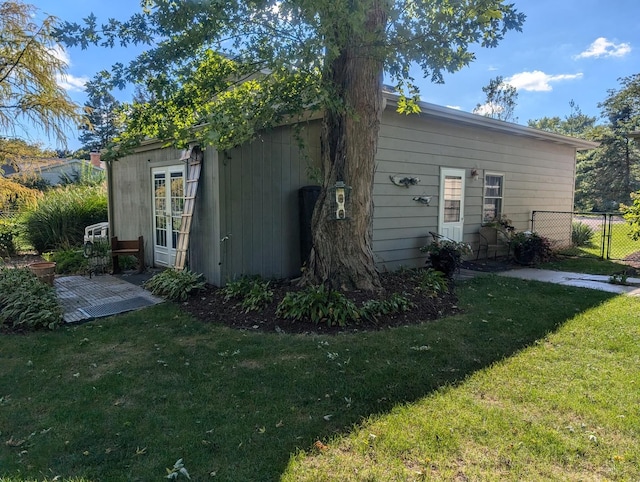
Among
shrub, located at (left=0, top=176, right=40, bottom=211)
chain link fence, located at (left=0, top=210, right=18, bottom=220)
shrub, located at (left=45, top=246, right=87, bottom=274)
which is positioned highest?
shrub, located at (left=0, top=176, right=40, bottom=211)

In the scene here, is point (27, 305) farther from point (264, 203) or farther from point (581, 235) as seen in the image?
point (581, 235)

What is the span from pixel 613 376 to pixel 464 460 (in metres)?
1.80

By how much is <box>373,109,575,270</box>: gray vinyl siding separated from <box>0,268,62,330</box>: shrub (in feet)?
15.8

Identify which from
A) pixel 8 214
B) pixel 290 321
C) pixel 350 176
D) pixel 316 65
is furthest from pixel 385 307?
pixel 8 214

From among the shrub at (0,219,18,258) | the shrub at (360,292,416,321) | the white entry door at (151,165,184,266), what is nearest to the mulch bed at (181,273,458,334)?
the shrub at (360,292,416,321)

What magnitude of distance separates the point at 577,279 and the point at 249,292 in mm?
5571

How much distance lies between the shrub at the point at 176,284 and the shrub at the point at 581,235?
1096 centimetres

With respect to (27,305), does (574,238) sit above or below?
above

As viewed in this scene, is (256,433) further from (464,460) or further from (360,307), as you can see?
(360,307)

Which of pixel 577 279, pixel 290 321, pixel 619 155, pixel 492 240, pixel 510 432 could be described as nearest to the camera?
pixel 510 432

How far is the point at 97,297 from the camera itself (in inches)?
230

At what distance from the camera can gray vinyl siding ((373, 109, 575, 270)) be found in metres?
7.20

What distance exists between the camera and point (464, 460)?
219cm

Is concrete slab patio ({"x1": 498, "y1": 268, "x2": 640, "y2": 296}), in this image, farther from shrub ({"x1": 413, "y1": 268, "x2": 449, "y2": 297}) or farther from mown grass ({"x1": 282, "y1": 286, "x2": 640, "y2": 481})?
mown grass ({"x1": 282, "y1": 286, "x2": 640, "y2": 481})
